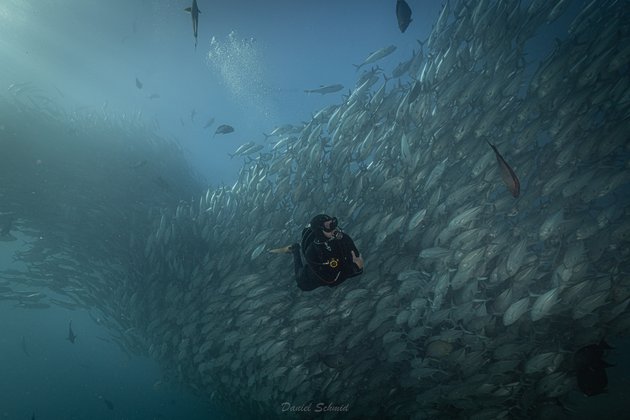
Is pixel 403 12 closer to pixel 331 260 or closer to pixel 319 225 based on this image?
pixel 319 225

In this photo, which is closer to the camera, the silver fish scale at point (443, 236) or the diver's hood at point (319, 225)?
the diver's hood at point (319, 225)

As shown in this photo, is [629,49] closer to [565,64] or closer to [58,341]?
[565,64]

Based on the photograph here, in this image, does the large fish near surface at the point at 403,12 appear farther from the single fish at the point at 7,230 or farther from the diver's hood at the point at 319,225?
the single fish at the point at 7,230

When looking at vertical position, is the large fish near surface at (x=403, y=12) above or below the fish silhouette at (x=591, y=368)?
above

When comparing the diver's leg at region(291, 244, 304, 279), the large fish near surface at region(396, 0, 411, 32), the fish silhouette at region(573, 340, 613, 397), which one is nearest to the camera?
the diver's leg at region(291, 244, 304, 279)

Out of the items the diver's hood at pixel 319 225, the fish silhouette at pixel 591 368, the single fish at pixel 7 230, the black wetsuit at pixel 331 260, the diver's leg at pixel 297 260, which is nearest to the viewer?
the diver's hood at pixel 319 225

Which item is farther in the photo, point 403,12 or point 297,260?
point 403,12

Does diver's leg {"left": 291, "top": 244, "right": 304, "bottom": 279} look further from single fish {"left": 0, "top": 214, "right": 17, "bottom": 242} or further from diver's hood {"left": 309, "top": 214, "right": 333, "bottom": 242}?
single fish {"left": 0, "top": 214, "right": 17, "bottom": 242}

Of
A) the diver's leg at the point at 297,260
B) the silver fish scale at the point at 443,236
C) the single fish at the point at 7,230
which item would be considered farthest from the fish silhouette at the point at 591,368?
the single fish at the point at 7,230

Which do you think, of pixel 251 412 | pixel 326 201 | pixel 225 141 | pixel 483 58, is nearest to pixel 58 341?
pixel 225 141

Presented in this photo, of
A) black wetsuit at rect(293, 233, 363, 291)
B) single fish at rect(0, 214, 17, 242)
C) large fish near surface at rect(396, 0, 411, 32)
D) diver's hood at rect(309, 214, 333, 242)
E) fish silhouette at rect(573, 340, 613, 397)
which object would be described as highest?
single fish at rect(0, 214, 17, 242)

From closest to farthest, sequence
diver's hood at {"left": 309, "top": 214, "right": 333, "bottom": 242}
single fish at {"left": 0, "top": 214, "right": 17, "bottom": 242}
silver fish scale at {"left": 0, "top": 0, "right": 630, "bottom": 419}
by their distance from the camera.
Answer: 1. diver's hood at {"left": 309, "top": 214, "right": 333, "bottom": 242}
2. silver fish scale at {"left": 0, "top": 0, "right": 630, "bottom": 419}
3. single fish at {"left": 0, "top": 214, "right": 17, "bottom": 242}

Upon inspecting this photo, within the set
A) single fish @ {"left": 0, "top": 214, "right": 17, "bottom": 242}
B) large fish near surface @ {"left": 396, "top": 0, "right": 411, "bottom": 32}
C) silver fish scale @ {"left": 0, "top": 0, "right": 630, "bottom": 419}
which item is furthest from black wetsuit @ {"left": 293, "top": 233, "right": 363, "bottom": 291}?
single fish @ {"left": 0, "top": 214, "right": 17, "bottom": 242}

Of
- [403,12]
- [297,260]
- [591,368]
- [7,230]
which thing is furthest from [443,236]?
[7,230]
